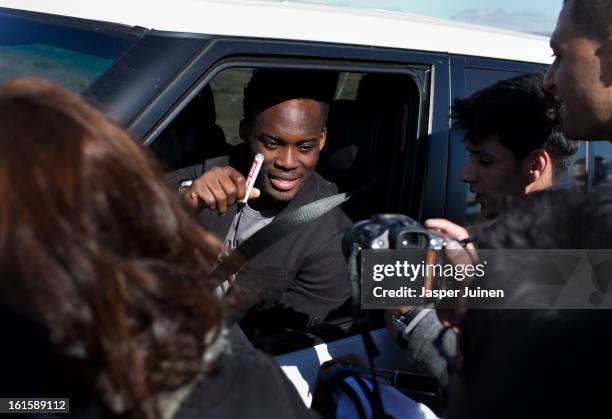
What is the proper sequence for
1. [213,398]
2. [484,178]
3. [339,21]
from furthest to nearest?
[484,178] < [339,21] < [213,398]

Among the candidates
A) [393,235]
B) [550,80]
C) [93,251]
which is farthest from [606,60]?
[93,251]

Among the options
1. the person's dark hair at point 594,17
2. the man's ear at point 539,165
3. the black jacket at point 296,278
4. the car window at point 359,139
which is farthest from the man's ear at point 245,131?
the person's dark hair at point 594,17

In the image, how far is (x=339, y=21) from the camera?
2096 millimetres

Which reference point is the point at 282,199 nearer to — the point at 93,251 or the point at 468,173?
the point at 468,173

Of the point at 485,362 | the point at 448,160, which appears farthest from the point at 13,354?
the point at 448,160

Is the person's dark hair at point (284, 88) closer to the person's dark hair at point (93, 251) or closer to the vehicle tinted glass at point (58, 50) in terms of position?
the vehicle tinted glass at point (58, 50)

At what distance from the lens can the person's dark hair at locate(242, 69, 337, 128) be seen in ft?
8.41

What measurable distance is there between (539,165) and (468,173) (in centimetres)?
25

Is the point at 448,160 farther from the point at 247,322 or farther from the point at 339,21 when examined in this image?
the point at 247,322

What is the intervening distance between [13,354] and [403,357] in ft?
4.88

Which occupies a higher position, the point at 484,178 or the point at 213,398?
the point at 484,178

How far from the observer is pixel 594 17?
5.87ft

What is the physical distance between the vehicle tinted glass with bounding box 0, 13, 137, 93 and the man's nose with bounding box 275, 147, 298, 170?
2.99 feet

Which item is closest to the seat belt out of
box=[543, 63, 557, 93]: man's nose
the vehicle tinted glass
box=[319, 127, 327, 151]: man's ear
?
box=[319, 127, 327, 151]: man's ear
